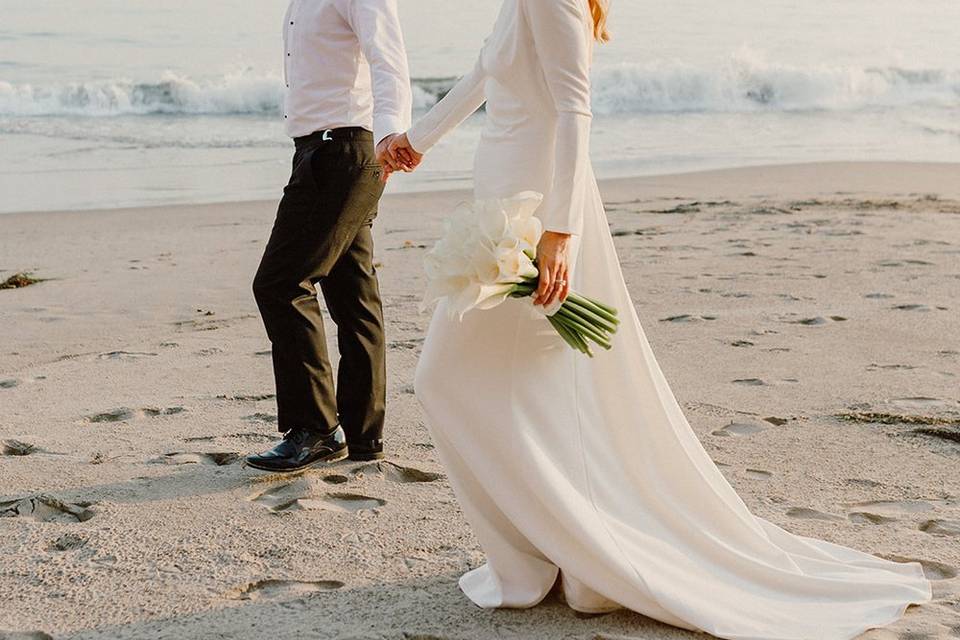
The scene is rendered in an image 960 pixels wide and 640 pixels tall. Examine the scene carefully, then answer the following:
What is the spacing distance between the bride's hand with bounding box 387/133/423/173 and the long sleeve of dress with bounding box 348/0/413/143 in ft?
1.56

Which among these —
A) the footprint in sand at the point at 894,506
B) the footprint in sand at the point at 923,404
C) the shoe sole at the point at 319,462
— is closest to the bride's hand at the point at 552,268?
the footprint in sand at the point at 894,506

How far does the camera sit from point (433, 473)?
4742 millimetres

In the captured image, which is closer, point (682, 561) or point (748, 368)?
point (682, 561)

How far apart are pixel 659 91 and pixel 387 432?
2176cm

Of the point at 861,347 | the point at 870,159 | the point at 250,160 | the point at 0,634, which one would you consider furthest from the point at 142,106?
the point at 0,634

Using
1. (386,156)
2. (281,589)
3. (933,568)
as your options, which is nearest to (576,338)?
(386,156)

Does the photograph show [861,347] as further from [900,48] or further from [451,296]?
[900,48]

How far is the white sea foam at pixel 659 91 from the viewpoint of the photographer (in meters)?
22.9

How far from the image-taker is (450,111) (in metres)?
3.58

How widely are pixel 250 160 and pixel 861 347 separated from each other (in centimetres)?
1191

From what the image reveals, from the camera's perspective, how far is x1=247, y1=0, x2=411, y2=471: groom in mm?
4473

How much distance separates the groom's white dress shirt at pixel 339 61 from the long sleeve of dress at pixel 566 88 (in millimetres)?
1281

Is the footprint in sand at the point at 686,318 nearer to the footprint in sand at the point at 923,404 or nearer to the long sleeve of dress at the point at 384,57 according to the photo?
the footprint in sand at the point at 923,404

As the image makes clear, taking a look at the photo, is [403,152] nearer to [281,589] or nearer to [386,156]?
[386,156]
